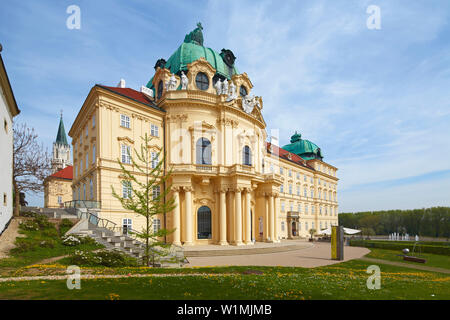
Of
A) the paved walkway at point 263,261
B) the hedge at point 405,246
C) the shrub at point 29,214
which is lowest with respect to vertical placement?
the hedge at point 405,246

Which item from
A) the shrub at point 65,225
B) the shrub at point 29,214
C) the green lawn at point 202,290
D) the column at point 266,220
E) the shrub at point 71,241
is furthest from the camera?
the column at point 266,220

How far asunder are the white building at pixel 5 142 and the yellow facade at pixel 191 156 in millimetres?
6860

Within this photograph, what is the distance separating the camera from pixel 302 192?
60.9 meters

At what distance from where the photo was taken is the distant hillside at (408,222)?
3181 inches

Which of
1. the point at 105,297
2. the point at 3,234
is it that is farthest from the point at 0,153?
the point at 105,297

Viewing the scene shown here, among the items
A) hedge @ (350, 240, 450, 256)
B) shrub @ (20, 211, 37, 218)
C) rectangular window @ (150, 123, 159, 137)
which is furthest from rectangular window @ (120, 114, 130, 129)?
hedge @ (350, 240, 450, 256)

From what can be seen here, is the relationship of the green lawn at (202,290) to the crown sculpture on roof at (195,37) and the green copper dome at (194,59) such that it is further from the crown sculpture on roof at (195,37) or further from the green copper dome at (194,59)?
the crown sculpture on roof at (195,37)

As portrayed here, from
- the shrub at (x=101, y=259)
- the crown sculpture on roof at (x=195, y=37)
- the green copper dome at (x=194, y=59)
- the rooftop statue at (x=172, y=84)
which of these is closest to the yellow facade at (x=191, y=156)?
the rooftop statue at (x=172, y=84)

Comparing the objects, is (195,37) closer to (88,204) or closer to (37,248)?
(88,204)

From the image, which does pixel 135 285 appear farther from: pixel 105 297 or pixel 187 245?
pixel 187 245

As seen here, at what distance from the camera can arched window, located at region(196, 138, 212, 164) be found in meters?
33.5

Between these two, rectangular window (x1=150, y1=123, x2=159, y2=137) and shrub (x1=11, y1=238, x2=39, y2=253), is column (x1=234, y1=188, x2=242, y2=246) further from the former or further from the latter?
shrub (x1=11, y1=238, x2=39, y2=253)

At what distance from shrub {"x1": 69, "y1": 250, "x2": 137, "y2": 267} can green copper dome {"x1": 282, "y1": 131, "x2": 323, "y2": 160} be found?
188ft
